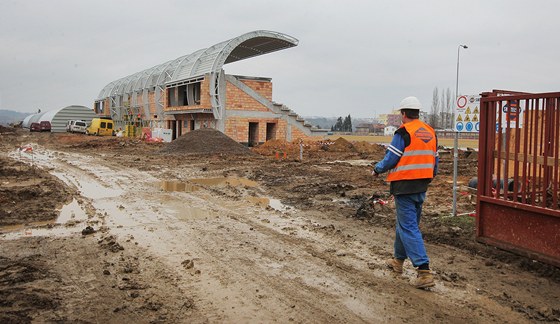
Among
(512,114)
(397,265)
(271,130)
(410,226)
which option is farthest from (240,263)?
(271,130)

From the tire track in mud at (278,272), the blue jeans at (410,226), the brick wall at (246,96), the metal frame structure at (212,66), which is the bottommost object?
the tire track in mud at (278,272)

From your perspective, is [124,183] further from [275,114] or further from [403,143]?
[275,114]

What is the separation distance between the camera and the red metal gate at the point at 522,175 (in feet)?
17.5

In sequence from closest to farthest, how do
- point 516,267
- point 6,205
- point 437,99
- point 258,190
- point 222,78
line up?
point 516,267
point 6,205
point 258,190
point 222,78
point 437,99

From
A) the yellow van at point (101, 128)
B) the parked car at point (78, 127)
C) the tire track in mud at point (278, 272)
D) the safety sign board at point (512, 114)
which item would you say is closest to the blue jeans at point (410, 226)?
the tire track in mud at point (278, 272)

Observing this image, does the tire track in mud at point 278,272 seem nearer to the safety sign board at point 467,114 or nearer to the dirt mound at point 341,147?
the safety sign board at point 467,114

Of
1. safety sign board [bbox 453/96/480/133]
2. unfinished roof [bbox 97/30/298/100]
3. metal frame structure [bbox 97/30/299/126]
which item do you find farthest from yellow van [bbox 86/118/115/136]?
safety sign board [bbox 453/96/480/133]

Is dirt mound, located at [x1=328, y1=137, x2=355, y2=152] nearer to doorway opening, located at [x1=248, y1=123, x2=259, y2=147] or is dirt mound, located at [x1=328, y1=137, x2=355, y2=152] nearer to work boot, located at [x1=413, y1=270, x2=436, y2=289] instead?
doorway opening, located at [x1=248, y1=123, x2=259, y2=147]

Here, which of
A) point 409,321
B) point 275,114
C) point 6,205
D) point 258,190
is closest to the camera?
point 409,321

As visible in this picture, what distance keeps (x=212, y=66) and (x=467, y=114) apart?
1040 inches

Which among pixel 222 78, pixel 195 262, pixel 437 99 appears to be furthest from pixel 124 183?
pixel 437 99

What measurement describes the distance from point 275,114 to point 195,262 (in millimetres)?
29193

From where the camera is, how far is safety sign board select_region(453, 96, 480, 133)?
7.93 metres

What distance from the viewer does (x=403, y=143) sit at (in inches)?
209
